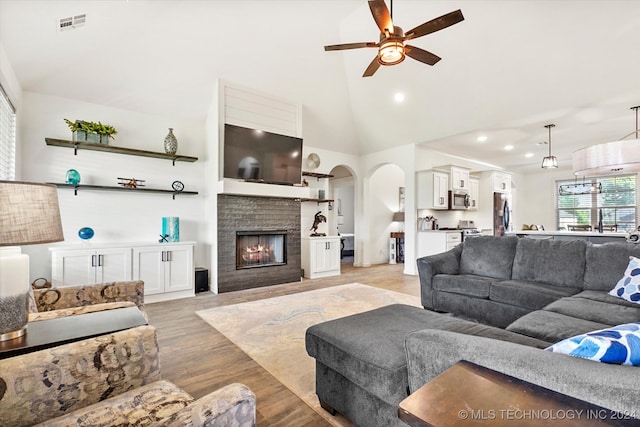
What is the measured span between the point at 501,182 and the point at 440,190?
3257mm

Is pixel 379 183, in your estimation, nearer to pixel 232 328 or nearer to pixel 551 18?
pixel 551 18

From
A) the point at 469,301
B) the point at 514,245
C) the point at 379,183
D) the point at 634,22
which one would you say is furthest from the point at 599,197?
the point at 469,301

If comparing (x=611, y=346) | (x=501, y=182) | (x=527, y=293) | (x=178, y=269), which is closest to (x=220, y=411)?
(x=611, y=346)

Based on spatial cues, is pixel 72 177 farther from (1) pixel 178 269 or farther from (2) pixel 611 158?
(2) pixel 611 158

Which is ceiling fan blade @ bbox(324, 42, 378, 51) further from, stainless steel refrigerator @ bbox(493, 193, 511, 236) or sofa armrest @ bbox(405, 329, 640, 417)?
stainless steel refrigerator @ bbox(493, 193, 511, 236)

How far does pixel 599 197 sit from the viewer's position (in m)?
8.65

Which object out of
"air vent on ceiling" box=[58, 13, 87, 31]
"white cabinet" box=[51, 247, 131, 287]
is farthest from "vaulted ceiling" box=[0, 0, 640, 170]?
"white cabinet" box=[51, 247, 131, 287]

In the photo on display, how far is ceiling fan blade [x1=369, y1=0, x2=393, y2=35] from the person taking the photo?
261 cm

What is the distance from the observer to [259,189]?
5059 millimetres

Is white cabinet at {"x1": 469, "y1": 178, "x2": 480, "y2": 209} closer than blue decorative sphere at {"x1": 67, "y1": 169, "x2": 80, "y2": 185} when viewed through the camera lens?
No

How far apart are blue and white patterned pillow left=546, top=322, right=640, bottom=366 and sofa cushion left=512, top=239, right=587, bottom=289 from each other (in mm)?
2501

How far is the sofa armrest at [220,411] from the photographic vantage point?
2.93 feet

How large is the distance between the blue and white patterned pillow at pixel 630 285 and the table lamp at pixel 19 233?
3743 millimetres

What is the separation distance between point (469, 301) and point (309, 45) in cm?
431
